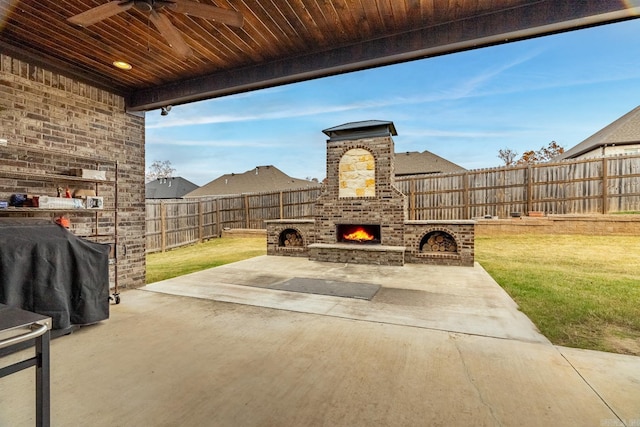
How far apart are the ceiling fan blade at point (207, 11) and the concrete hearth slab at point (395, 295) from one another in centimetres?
311

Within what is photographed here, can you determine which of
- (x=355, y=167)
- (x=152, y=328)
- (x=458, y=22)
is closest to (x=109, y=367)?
(x=152, y=328)

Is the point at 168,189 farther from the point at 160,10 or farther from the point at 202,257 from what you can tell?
the point at 160,10

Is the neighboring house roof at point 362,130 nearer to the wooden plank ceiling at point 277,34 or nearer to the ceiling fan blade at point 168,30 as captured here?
the wooden plank ceiling at point 277,34

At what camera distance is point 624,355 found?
2350 mm

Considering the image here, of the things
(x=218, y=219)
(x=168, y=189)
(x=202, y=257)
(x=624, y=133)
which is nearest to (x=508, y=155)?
(x=624, y=133)

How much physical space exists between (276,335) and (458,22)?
12.0 ft

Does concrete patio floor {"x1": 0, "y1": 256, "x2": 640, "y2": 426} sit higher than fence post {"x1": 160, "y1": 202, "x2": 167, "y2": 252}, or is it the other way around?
fence post {"x1": 160, "y1": 202, "x2": 167, "y2": 252}

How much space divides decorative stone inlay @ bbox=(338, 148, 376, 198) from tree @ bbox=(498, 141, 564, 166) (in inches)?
720

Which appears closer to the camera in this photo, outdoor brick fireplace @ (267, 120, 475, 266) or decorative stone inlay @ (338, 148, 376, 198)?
outdoor brick fireplace @ (267, 120, 475, 266)

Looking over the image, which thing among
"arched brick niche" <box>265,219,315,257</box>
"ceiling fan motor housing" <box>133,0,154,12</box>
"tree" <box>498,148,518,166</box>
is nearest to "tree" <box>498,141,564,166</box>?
"tree" <box>498,148,518,166</box>

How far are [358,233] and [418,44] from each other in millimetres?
4724

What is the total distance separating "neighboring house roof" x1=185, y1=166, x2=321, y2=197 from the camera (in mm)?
17484

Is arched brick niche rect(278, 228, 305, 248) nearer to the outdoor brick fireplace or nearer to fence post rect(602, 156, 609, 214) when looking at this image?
the outdoor brick fireplace

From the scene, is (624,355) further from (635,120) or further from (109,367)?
(635,120)
